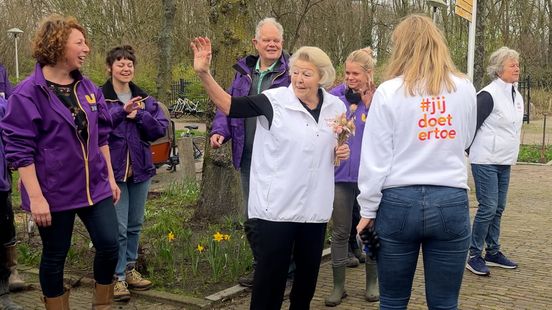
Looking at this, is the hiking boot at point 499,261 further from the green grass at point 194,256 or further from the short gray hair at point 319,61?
the short gray hair at point 319,61

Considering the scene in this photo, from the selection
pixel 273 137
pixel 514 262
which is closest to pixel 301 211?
pixel 273 137

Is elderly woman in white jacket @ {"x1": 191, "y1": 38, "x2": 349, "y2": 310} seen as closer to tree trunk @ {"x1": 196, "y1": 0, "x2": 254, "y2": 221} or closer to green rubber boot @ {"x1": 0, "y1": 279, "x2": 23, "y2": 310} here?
green rubber boot @ {"x1": 0, "y1": 279, "x2": 23, "y2": 310}

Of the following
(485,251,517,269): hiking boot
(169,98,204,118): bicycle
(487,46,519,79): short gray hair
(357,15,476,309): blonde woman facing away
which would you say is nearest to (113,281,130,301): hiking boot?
(357,15,476,309): blonde woman facing away

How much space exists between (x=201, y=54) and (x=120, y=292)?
2.25 metres

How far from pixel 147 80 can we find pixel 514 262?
962 inches

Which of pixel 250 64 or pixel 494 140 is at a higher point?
pixel 250 64

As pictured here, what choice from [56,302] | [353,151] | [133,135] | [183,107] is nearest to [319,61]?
[353,151]

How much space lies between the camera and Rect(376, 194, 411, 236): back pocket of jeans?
117 inches

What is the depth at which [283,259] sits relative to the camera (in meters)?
3.56

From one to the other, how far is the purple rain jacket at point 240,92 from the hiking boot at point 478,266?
7.80 feet

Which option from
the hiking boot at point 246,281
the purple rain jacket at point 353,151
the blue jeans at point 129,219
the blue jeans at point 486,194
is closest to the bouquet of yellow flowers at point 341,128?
the purple rain jacket at point 353,151

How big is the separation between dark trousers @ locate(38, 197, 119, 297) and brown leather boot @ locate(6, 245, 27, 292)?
37.8 inches

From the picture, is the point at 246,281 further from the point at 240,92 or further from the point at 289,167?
the point at 289,167

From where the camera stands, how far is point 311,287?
3.74 metres
